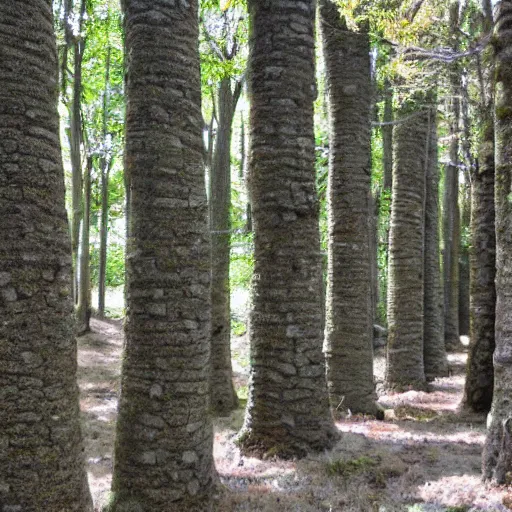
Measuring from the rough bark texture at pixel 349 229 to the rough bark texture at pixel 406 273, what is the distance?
121 inches

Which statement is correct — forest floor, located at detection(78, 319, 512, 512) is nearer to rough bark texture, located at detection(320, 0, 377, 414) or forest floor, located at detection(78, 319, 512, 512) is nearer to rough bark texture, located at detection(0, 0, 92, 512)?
rough bark texture, located at detection(320, 0, 377, 414)

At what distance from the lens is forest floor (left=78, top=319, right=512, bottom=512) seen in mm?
5449

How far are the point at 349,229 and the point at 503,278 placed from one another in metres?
4.04

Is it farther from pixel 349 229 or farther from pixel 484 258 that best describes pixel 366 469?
pixel 349 229

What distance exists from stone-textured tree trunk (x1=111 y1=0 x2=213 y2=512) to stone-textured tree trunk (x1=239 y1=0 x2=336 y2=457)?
6.63ft

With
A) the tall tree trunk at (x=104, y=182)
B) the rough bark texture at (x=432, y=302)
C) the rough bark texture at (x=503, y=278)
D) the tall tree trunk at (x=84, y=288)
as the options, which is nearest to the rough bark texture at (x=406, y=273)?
the rough bark texture at (x=432, y=302)

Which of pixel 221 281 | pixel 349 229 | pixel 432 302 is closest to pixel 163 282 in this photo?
pixel 349 229

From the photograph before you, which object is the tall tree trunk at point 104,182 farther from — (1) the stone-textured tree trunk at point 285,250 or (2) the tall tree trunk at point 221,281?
(1) the stone-textured tree trunk at point 285,250

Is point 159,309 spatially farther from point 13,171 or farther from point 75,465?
point 13,171

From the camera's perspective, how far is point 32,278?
372cm

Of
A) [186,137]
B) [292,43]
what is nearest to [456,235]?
[292,43]

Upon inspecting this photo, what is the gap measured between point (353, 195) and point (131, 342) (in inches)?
216

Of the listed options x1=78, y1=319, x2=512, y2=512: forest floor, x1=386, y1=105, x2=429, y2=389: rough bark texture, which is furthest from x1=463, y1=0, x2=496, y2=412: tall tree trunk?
x1=386, y1=105, x2=429, y2=389: rough bark texture

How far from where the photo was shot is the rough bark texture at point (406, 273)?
12461 millimetres
